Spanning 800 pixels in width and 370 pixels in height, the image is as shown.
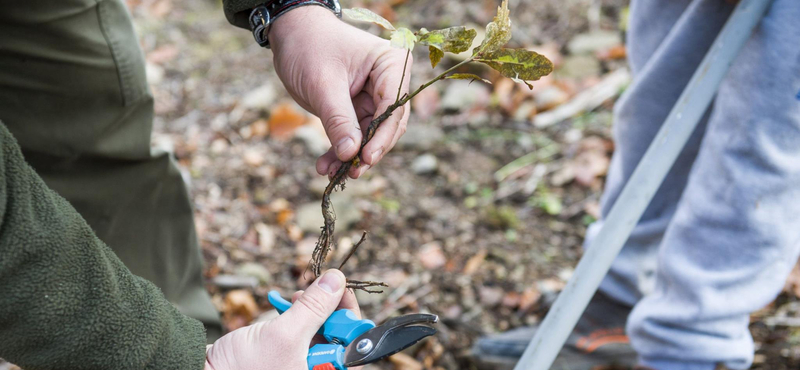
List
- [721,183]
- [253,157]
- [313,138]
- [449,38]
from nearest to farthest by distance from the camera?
[449,38], [721,183], [253,157], [313,138]

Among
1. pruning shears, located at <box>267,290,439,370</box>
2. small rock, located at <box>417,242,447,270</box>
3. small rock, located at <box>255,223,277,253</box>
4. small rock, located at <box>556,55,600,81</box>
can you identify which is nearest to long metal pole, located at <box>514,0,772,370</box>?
pruning shears, located at <box>267,290,439,370</box>

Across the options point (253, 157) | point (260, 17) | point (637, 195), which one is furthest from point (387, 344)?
point (253, 157)

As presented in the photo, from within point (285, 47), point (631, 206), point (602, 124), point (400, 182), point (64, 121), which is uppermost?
point (285, 47)

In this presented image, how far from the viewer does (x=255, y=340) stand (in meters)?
1.03

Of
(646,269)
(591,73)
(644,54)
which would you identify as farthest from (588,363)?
(591,73)

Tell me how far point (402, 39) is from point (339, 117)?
0.32 metres

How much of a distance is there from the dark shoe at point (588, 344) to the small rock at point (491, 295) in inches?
6.3

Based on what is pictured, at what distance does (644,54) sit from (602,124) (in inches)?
42.2

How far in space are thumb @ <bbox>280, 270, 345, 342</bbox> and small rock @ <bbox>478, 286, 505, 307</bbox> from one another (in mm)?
1128

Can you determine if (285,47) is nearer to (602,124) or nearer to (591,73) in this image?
(602,124)

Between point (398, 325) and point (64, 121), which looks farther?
point (64, 121)

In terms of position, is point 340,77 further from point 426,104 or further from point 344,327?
point 426,104

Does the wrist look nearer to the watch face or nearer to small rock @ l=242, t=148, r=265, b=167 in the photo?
the watch face

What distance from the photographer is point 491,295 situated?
84.7 inches
